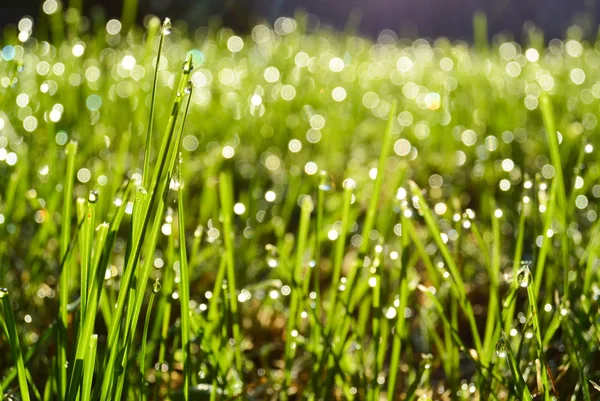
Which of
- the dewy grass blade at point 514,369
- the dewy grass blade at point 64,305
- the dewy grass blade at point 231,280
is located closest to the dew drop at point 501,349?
the dewy grass blade at point 514,369

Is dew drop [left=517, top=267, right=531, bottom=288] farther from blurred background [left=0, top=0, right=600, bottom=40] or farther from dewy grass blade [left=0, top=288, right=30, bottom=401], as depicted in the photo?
blurred background [left=0, top=0, right=600, bottom=40]

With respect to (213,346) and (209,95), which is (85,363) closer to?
(213,346)

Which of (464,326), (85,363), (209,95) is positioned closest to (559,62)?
(209,95)

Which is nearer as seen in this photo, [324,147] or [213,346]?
[213,346]

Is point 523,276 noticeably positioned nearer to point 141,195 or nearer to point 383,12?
point 141,195

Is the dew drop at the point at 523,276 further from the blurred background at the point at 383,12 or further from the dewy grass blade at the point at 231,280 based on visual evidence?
the blurred background at the point at 383,12

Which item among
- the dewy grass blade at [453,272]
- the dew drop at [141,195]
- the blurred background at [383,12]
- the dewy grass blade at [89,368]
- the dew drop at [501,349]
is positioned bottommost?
the dewy grass blade at [89,368]

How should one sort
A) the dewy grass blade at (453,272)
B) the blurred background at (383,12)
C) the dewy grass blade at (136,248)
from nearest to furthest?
the dewy grass blade at (136,248), the dewy grass blade at (453,272), the blurred background at (383,12)
